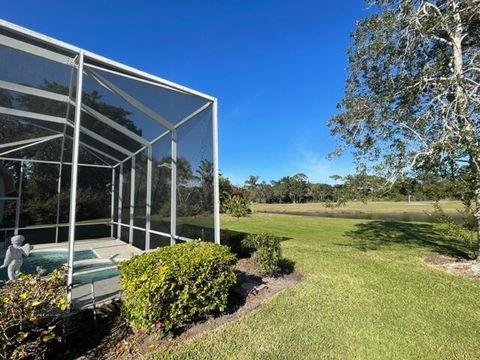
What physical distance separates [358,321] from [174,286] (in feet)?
7.84

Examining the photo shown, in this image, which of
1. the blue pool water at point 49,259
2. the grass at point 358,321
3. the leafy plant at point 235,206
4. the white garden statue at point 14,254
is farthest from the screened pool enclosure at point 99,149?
the leafy plant at point 235,206

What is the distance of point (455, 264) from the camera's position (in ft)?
22.1

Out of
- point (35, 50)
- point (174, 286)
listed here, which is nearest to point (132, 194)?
point (35, 50)

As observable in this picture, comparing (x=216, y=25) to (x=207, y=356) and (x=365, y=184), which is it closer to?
(x=365, y=184)

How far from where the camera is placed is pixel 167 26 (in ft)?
32.4

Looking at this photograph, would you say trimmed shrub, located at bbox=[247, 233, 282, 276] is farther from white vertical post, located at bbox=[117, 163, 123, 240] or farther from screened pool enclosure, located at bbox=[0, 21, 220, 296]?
white vertical post, located at bbox=[117, 163, 123, 240]

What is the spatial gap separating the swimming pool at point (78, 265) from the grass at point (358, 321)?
3092 mm

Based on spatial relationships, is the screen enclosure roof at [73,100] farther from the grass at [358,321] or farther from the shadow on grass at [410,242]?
the shadow on grass at [410,242]

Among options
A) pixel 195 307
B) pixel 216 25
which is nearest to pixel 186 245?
pixel 195 307

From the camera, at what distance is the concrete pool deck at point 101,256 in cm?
430

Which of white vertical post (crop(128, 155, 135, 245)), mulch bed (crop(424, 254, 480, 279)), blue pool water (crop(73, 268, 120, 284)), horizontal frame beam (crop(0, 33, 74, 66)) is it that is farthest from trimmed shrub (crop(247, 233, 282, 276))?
white vertical post (crop(128, 155, 135, 245))

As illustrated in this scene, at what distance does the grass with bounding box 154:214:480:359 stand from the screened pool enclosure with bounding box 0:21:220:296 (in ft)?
6.61

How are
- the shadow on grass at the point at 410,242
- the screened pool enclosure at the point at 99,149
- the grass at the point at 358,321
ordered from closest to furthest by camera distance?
the grass at the point at 358,321 < the screened pool enclosure at the point at 99,149 < the shadow on grass at the point at 410,242

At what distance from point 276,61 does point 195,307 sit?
41.3ft
